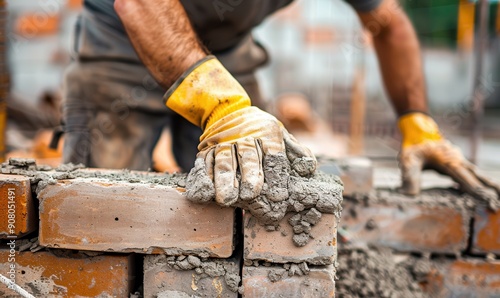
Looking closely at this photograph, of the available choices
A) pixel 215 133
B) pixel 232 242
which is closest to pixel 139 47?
pixel 215 133

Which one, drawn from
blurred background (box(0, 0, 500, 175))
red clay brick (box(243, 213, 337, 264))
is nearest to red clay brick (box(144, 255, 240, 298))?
red clay brick (box(243, 213, 337, 264))

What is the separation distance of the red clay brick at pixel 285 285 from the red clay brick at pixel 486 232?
1.18 m

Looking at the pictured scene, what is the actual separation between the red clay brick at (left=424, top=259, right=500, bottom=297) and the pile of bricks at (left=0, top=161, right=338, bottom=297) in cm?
109

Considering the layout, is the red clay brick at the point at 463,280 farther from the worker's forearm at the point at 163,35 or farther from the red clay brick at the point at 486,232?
the worker's forearm at the point at 163,35

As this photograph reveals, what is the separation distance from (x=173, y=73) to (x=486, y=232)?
178cm

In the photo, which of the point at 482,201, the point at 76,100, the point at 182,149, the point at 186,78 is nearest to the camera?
the point at 186,78

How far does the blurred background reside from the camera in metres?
7.00

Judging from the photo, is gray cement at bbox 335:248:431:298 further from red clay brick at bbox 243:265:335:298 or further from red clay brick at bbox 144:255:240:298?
red clay brick at bbox 144:255:240:298

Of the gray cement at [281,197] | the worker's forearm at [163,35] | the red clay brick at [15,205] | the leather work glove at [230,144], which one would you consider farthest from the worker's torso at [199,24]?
the red clay brick at [15,205]

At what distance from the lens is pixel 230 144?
176 cm

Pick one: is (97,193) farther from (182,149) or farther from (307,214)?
(182,149)

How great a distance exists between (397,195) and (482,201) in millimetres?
429

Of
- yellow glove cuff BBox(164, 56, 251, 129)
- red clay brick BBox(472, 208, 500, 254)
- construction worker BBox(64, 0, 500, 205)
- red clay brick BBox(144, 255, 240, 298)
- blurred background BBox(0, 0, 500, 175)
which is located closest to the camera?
red clay brick BBox(144, 255, 240, 298)

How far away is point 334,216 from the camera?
176 centimetres
